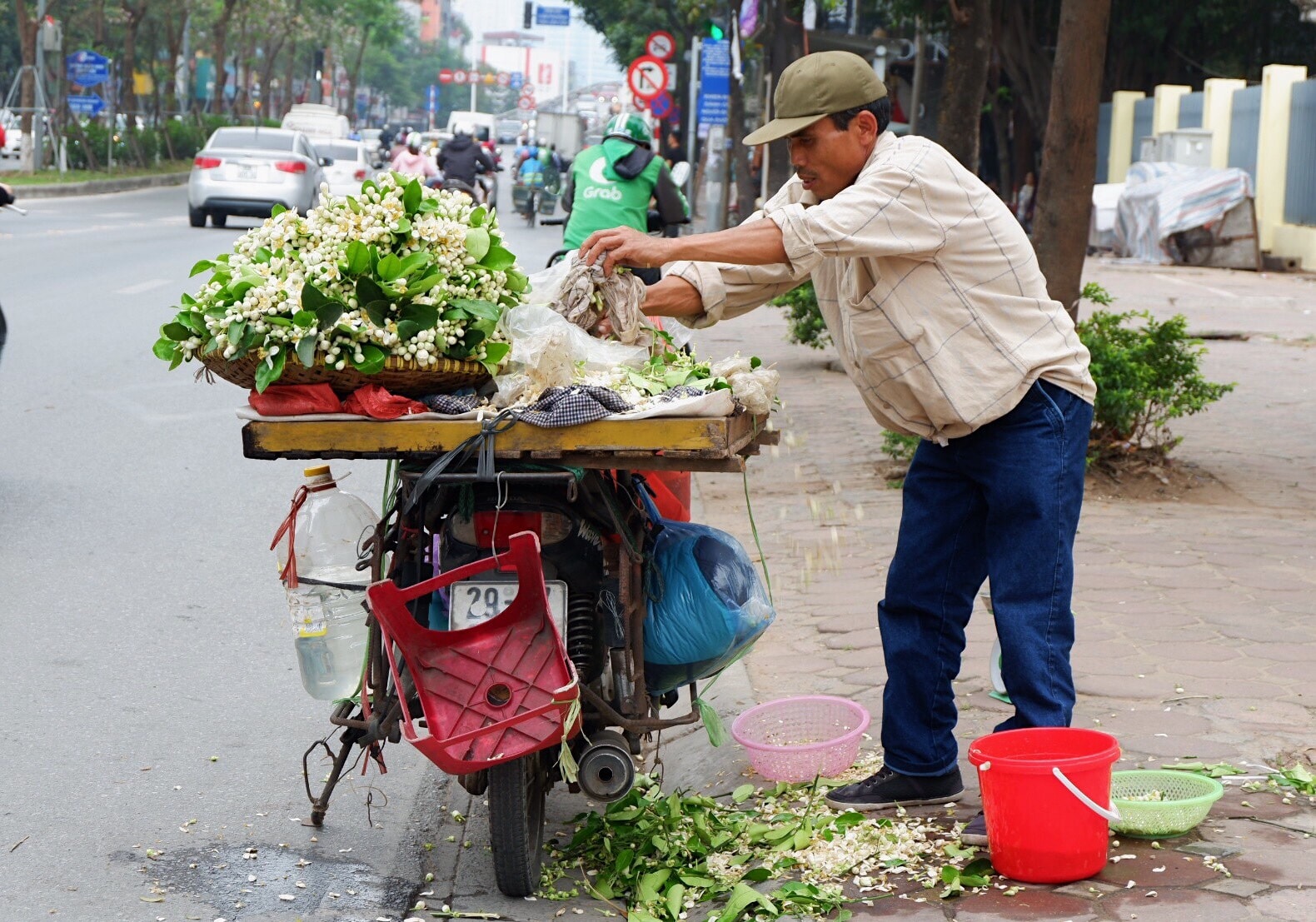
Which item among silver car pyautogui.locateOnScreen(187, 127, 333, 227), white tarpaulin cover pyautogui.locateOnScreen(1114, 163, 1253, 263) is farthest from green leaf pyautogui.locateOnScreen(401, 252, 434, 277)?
white tarpaulin cover pyautogui.locateOnScreen(1114, 163, 1253, 263)

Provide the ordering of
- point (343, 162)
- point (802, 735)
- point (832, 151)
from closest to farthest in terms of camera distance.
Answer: point (832, 151) < point (802, 735) < point (343, 162)

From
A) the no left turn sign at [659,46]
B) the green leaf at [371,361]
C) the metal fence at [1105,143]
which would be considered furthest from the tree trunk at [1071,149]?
the metal fence at [1105,143]

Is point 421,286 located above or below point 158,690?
above

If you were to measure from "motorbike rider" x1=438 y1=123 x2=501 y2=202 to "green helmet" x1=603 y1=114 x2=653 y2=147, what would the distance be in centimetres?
1247

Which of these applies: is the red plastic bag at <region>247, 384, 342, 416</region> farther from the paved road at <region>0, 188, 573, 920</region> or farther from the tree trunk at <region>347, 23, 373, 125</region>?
the tree trunk at <region>347, 23, 373, 125</region>

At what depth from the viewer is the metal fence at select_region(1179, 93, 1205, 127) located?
2712 centimetres

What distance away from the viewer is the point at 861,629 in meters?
5.60

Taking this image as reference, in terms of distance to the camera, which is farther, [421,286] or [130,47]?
[130,47]

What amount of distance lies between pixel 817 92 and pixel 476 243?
82cm

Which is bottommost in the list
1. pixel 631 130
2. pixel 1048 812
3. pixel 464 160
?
pixel 1048 812

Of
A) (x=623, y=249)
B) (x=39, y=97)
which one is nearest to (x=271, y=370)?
(x=623, y=249)

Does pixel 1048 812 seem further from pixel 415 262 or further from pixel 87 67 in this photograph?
pixel 87 67

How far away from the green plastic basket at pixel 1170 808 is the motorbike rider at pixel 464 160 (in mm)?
18809

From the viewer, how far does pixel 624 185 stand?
9.39 meters
